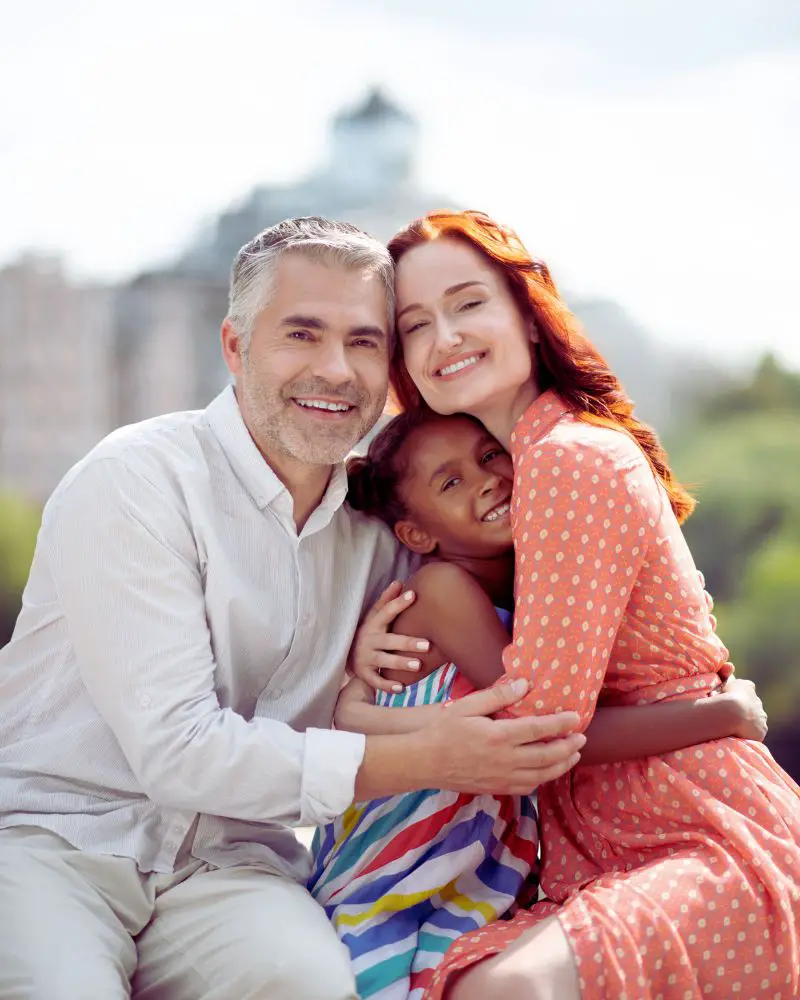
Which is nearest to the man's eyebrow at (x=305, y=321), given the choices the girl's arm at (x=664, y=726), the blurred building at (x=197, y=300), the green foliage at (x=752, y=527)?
the girl's arm at (x=664, y=726)

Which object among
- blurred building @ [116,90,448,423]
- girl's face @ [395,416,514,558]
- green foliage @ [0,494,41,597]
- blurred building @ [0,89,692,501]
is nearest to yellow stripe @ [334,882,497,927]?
girl's face @ [395,416,514,558]

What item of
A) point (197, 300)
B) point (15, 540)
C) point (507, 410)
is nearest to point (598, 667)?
point (507, 410)

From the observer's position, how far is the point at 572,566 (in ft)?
6.13

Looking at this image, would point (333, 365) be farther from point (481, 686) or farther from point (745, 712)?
point (745, 712)

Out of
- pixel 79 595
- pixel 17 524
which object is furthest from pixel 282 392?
pixel 17 524

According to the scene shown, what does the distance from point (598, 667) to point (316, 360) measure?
2.85 ft

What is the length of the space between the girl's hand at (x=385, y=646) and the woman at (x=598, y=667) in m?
0.32

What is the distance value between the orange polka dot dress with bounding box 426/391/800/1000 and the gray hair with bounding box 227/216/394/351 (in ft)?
1.57

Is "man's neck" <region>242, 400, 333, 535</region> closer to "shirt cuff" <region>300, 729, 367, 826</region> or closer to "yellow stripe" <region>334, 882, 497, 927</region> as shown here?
"shirt cuff" <region>300, 729, 367, 826</region>

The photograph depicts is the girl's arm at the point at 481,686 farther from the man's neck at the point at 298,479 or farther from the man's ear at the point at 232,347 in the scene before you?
the man's ear at the point at 232,347

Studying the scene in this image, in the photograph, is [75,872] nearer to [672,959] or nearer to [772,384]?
[672,959]

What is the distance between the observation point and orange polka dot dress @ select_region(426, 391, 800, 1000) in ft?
5.77

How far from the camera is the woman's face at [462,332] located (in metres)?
2.20

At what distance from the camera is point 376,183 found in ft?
36.2
